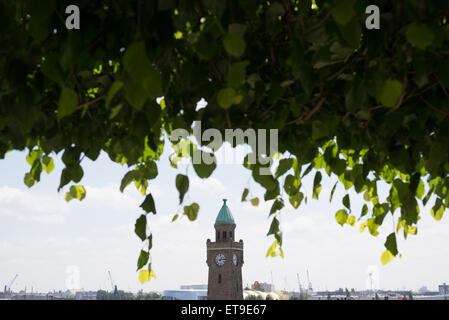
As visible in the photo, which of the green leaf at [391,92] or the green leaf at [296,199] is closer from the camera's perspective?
the green leaf at [391,92]

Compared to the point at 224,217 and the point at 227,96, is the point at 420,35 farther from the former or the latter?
the point at 224,217

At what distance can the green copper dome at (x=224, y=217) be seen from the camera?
239ft

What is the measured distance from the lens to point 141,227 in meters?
2.01

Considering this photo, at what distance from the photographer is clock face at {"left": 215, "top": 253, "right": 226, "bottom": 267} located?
74250 millimetres

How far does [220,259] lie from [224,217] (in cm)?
728

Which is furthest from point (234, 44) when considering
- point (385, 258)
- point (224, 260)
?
point (224, 260)

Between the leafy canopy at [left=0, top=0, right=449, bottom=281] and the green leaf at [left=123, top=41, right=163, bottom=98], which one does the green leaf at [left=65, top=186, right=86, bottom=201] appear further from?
the green leaf at [left=123, top=41, right=163, bottom=98]

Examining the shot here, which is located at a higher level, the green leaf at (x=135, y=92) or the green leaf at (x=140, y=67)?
the green leaf at (x=140, y=67)

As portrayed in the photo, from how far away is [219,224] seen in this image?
73.4 metres

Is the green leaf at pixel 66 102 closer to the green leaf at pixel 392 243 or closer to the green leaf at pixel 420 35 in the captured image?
the green leaf at pixel 420 35

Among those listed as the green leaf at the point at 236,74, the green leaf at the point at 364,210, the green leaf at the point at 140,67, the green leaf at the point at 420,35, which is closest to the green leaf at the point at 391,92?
the green leaf at the point at 420,35
